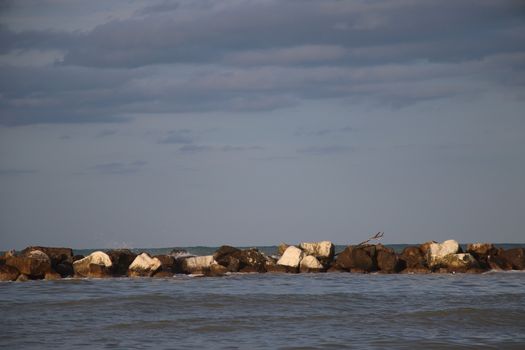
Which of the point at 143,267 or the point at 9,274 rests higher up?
the point at 143,267

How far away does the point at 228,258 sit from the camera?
137 ft

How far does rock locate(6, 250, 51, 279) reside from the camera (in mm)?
37031

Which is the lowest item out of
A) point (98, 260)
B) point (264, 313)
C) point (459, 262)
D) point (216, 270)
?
point (264, 313)

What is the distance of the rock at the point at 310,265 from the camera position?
4156 centimetres

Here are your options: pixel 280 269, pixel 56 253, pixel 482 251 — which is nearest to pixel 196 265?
pixel 280 269

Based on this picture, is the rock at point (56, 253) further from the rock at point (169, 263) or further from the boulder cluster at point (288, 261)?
the rock at point (169, 263)

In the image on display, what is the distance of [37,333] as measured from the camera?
21672 mm

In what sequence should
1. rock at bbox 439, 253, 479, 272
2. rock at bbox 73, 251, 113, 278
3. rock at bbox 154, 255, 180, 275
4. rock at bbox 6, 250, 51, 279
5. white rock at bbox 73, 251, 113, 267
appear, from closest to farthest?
rock at bbox 6, 250, 51, 279, rock at bbox 73, 251, 113, 278, white rock at bbox 73, 251, 113, 267, rock at bbox 154, 255, 180, 275, rock at bbox 439, 253, 479, 272

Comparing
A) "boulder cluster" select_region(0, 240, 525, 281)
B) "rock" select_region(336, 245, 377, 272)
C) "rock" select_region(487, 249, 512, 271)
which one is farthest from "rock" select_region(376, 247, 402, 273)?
"rock" select_region(487, 249, 512, 271)

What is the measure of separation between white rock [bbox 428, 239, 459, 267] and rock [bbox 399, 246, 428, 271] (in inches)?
16.6

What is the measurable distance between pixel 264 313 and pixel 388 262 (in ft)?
55.5

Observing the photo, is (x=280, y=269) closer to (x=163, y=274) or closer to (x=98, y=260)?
(x=163, y=274)

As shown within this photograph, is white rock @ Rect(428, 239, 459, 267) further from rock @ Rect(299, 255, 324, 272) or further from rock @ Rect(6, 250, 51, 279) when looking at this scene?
rock @ Rect(6, 250, 51, 279)

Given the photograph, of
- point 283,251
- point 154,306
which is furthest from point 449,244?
point 154,306
